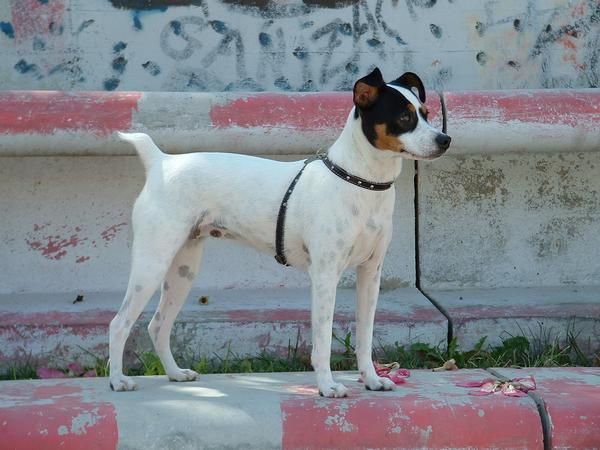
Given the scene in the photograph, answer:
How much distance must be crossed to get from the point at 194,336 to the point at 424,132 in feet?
6.57

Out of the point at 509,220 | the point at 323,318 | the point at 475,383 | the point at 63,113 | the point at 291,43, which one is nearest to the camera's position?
the point at 323,318

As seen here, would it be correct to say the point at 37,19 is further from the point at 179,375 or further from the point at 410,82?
the point at 410,82

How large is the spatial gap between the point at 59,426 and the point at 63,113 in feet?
6.20

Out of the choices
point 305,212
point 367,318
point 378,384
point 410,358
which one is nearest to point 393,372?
point 378,384

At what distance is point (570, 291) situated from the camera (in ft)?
20.5

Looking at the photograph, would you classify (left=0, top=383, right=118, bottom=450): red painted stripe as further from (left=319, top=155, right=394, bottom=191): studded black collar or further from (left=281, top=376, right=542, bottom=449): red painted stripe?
(left=319, top=155, right=394, bottom=191): studded black collar

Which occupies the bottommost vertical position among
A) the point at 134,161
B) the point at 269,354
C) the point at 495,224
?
the point at 269,354

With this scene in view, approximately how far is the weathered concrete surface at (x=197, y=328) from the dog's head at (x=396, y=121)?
167 cm

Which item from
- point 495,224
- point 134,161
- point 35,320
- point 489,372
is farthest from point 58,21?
point 489,372

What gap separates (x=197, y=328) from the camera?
5.70 m

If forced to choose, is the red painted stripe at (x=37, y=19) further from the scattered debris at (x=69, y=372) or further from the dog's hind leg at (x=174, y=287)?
the dog's hind leg at (x=174, y=287)

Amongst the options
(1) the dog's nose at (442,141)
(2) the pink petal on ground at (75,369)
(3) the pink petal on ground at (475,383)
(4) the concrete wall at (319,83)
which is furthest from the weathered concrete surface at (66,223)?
(1) the dog's nose at (442,141)

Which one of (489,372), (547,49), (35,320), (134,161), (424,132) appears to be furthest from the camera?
(547,49)

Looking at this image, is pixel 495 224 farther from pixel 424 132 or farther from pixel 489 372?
pixel 424 132
